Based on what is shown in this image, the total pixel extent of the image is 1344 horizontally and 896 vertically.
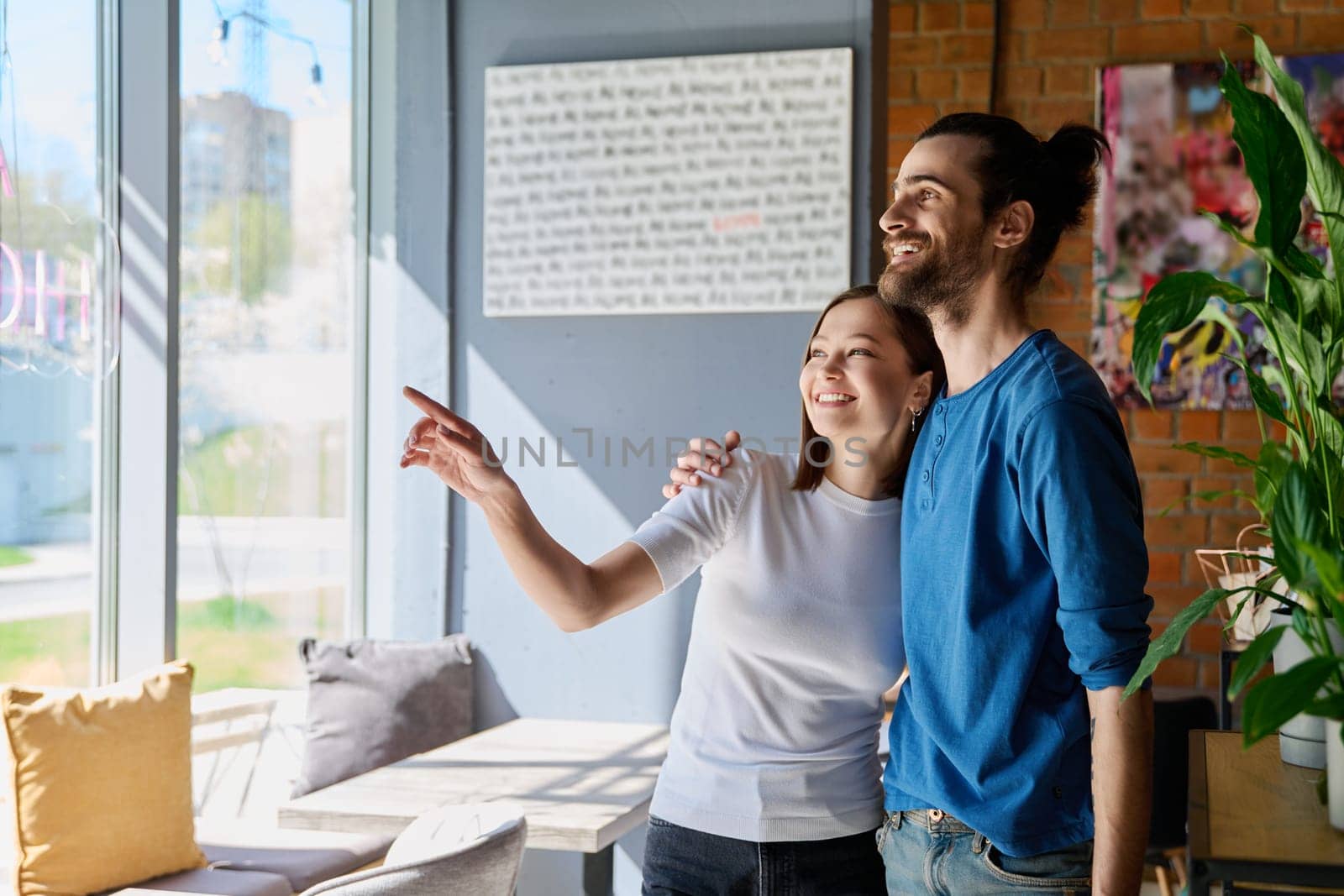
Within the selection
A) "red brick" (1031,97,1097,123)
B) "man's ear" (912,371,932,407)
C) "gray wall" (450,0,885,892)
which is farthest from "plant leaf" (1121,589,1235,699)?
"red brick" (1031,97,1097,123)

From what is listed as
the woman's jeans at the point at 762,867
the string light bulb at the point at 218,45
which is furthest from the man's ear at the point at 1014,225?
the string light bulb at the point at 218,45

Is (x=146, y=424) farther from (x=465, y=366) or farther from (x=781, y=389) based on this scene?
(x=781, y=389)

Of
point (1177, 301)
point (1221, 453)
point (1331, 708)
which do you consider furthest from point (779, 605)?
point (1331, 708)

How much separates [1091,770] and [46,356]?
2.44 metres

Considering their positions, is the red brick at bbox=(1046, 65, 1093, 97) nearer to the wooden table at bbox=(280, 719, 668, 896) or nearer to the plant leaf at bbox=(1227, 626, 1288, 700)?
the wooden table at bbox=(280, 719, 668, 896)

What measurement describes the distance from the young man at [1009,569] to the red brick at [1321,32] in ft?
9.87

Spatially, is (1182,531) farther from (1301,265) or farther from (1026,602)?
(1301,265)

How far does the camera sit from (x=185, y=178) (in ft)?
10.7

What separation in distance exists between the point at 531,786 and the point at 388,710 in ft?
2.87

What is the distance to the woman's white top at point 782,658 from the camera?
1643 mm

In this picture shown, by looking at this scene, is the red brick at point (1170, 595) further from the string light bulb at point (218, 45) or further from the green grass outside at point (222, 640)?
the string light bulb at point (218, 45)

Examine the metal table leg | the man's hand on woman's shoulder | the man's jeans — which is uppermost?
the man's hand on woman's shoulder

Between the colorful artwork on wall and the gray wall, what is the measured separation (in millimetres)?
1481

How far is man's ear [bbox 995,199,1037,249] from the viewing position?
159 cm
